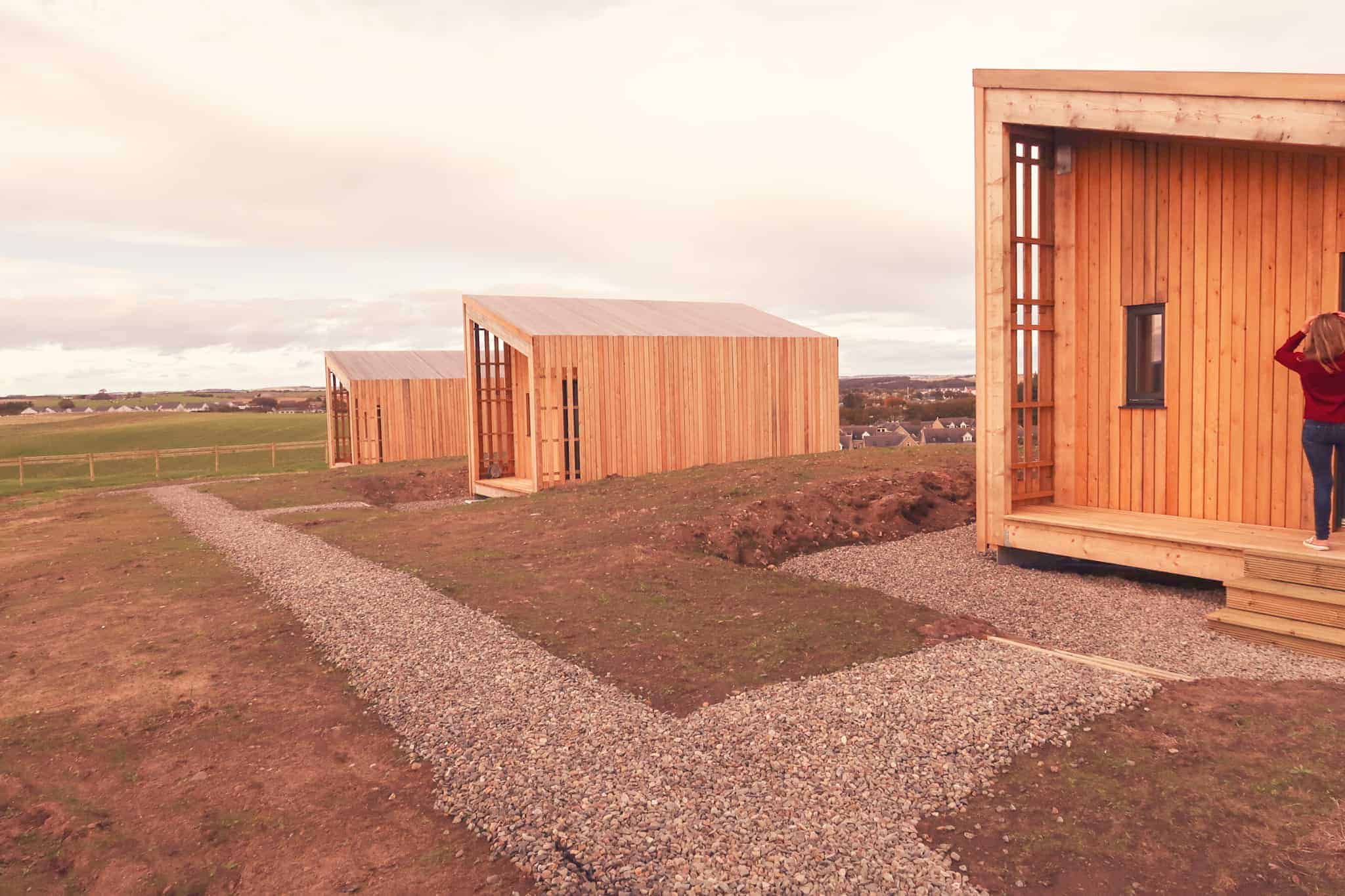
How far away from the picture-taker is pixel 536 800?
4.06 meters

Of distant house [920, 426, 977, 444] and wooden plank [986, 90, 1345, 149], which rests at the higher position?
wooden plank [986, 90, 1345, 149]

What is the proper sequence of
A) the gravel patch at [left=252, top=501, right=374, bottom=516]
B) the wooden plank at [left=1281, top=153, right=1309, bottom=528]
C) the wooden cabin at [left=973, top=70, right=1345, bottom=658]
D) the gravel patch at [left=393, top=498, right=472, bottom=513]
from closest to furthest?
Answer: the wooden cabin at [left=973, top=70, right=1345, bottom=658] → the wooden plank at [left=1281, top=153, right=1309, bottom=528] → the gravel patch at [left=252, top=501, right=374, bottom=516] → the gravel patch at [left=393, top=498, right=472, bottom=513]

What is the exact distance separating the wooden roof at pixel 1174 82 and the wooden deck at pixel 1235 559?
3.45m

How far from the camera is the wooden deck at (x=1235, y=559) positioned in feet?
19.6

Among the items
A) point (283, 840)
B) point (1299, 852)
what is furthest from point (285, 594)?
point (1299, 852)

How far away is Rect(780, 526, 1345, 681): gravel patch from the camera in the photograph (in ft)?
18.9

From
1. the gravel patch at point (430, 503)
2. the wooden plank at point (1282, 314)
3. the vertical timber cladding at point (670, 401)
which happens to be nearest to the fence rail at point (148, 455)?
the gravel patch at point (430, 503)

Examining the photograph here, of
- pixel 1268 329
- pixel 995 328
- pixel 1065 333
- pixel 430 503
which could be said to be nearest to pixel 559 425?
pixel 430 503

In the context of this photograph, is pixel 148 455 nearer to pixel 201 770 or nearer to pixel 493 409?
pixel 493 409

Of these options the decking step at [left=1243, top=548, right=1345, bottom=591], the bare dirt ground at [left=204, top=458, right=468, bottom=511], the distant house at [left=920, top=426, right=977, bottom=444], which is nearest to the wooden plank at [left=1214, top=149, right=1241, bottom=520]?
the decking step at [left=1243, top=548, right=1345, bottom=591]

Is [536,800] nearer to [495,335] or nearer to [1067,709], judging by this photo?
[1067,709]

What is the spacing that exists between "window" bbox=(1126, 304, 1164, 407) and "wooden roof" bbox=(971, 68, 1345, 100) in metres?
2.08

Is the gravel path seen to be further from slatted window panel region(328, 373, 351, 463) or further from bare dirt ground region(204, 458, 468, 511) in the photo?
slatted window panel region(328, 373, 351, 463)

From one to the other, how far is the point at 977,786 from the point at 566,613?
4.13 metres
